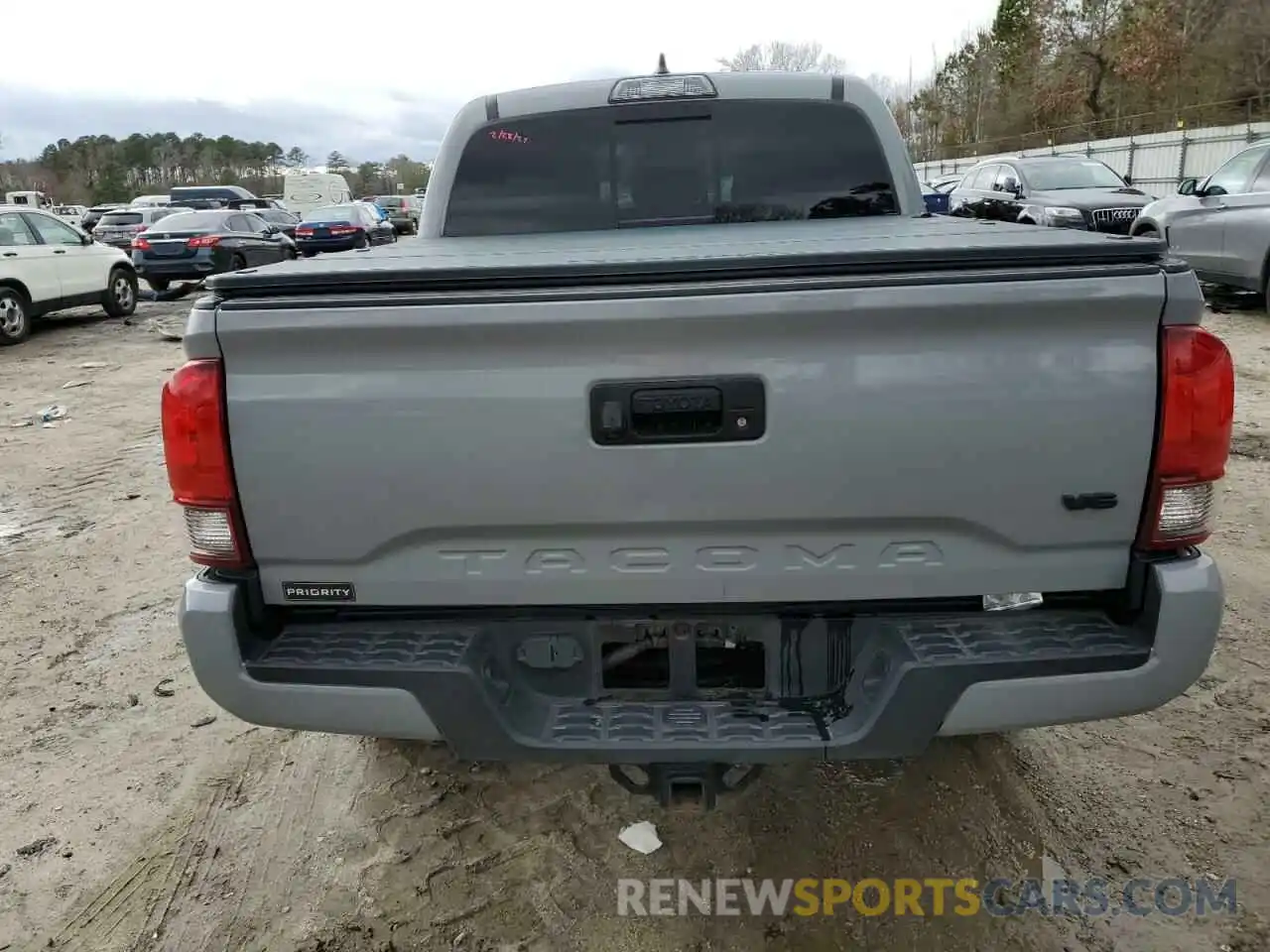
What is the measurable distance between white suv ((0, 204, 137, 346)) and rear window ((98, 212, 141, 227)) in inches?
753

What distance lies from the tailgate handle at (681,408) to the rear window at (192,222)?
18.6 m

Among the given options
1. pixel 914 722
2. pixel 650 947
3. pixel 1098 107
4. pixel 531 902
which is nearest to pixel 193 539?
pixel 531 902

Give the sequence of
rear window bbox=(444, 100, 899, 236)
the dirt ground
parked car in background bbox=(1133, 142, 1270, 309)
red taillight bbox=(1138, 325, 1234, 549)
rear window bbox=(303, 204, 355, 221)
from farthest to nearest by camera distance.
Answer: rear window bbox=(303, 204, 355, 221) → parked car in background bbox=(1133, 142, 1270, 309) → rear window bbox=(444, 100, 899, 236) → the dirt ground → red taillight bbox=(1138, 325, 1234, 549)

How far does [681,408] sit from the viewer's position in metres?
2.04

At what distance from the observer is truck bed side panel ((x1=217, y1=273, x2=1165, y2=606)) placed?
198 cm

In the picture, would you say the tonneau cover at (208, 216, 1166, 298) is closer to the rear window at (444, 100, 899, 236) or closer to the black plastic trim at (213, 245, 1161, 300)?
the black plastic trim at (213, 245, 1161, 300)

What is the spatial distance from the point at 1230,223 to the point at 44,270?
50.8 ft

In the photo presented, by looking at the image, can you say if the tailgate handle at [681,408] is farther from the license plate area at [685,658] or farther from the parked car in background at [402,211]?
the parked car in background at [402,211]

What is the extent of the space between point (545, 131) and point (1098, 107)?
2069 inches

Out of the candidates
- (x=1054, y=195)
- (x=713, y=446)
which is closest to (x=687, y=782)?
(x=713, y=446)

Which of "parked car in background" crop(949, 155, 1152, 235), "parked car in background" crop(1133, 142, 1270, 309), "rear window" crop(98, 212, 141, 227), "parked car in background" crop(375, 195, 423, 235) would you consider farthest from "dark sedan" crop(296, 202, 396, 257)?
"parked car in background" crop(1133, 142, 1270, 309)

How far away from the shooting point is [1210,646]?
6.79 feet

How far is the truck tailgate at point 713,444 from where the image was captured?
1979 millimetres

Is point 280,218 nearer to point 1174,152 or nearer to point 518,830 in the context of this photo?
point 518,830
